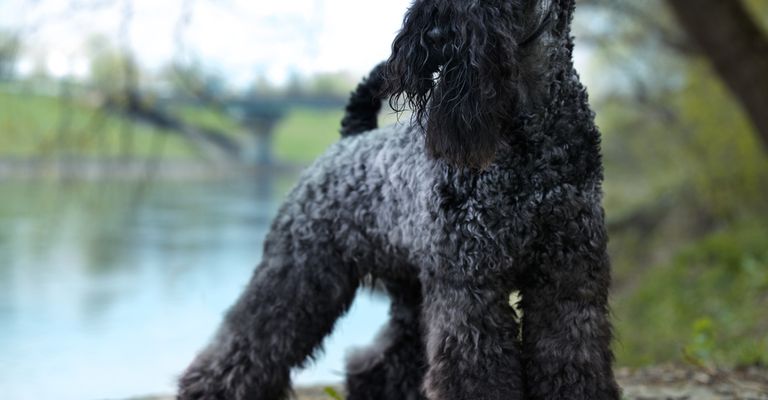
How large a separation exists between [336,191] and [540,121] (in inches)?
32.4

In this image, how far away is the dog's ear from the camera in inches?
95.3

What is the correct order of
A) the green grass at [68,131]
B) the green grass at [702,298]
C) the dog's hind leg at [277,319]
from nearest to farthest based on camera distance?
the dog's hind leg at [277,319] → the green grass at [68,131] → the green grass at [702,298]

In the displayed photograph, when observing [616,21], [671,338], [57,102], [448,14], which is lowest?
[671,338]

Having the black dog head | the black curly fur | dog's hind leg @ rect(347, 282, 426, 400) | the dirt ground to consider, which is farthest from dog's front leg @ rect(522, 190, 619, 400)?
the dirt ground

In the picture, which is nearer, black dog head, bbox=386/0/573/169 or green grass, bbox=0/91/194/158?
black dog head, bbox=386/0/573/169

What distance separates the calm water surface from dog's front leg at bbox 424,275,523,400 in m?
2.36

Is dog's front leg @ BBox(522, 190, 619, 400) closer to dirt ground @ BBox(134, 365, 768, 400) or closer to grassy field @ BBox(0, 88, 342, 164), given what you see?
dirt ground @ BBox(134, 365, 768, 400)

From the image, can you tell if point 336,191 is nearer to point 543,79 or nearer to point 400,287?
point 400,287

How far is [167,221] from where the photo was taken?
12281 millimetres

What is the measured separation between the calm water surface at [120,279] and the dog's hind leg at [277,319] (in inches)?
67.1

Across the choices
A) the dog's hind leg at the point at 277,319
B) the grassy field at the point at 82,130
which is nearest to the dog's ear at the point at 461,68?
the dog's hind leg at the point at 277,319

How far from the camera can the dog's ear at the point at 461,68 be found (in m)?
2.42

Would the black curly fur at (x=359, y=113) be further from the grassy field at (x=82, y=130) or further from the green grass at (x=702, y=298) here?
Result: the green grass at (x=702, y=298)

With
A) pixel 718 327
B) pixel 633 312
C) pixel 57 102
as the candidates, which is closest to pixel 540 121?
pixel 57 102
